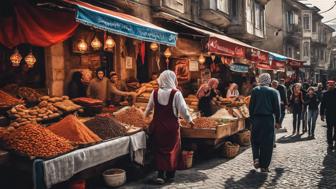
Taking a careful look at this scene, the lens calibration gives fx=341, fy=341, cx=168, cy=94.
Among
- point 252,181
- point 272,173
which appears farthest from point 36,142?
point 272,173

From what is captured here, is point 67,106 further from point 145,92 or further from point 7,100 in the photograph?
point 145,92

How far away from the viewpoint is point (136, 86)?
11.5 meters

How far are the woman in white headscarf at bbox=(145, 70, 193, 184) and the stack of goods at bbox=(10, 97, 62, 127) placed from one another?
229 cm

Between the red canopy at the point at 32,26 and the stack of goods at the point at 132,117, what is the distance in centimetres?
217

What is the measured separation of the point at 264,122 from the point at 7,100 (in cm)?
530

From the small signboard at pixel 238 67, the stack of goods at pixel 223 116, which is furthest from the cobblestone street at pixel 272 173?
the small signboard at pixel 238 67

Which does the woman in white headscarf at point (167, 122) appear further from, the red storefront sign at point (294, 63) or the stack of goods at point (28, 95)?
the red storefront sign at point (294, 63)

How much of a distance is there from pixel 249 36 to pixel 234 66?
9205 mm

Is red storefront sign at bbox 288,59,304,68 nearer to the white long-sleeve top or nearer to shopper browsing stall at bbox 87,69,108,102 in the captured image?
shopper browsing stall at bbox 87,69,108,102

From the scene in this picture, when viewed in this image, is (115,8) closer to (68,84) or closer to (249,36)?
(68,84)

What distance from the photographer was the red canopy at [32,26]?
6.77 metres

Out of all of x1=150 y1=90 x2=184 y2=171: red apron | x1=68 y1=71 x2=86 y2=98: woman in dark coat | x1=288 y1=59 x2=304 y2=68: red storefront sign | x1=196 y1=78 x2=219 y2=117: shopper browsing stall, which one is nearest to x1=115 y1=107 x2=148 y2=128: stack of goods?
x1=150 y1=90 x2=184 y2=171: red apron

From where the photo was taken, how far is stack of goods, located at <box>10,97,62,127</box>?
650 centimetres

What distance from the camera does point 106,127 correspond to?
6.70m
